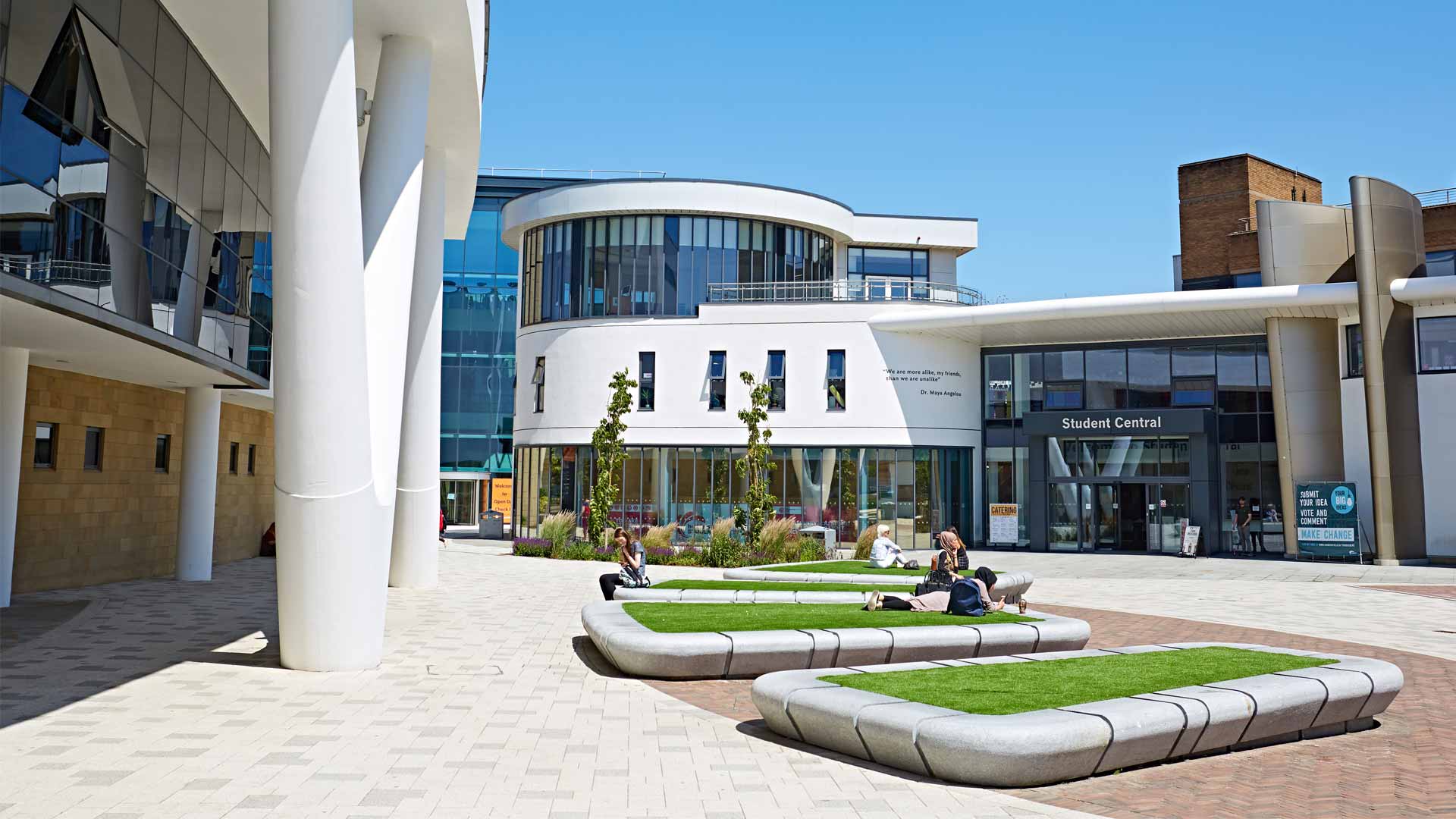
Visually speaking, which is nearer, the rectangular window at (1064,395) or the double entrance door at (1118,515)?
the double entrance door at (1118,515)

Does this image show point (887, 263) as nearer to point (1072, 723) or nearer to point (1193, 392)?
point (1193, 392)

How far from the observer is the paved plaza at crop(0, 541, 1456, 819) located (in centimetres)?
700

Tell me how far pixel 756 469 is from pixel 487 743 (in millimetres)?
25798

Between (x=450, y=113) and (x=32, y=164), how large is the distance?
29.6ft

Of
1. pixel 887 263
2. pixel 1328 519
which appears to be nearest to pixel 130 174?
pixel 1328 519

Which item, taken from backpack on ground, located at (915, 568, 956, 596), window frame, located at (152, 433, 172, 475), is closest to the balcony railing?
window frame, located at (152, 433, 172, 475)

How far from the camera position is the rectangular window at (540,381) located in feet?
131

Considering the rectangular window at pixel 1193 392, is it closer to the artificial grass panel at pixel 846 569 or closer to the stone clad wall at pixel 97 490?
the artificial grass panel at pixel 846 569

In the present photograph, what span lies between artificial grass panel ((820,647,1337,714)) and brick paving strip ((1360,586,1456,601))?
14410 millimetres

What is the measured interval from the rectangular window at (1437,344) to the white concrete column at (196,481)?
3176 centimetres

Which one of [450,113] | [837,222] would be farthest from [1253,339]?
[450,113]

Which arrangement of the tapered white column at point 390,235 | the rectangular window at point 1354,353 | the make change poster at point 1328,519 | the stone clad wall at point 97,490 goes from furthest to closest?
1. the rectangular window at point 1354,353
2. the make change poster at point 1328,519
3. the stone clad wall at point 97,490
4. the tapered white column at point 390,235

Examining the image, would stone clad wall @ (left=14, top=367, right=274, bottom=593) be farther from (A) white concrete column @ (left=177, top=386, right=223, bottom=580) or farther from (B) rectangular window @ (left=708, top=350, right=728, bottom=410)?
(B) rectangular window @ (left=708, top=350, right=728, bottom=410)

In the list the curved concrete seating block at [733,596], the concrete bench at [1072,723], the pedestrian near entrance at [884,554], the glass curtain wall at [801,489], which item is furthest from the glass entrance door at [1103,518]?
the concrete bench at [1072,723]
